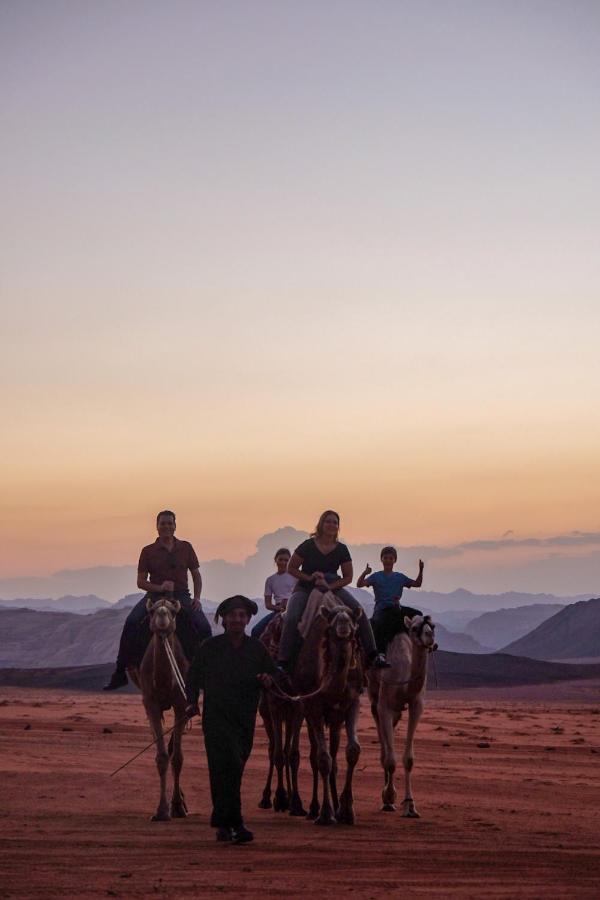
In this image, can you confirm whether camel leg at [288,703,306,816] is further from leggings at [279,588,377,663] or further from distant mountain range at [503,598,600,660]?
distant mountain range at [503,598,600,660]

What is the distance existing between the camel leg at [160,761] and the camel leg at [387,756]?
274 cm

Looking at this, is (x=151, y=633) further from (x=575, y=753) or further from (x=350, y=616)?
(x=575, y=753)

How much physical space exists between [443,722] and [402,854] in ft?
77.9

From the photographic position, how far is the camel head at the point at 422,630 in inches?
620

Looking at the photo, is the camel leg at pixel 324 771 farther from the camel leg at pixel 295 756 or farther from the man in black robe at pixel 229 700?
the man in black robe at pixel 229 700

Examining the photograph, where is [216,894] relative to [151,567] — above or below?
below

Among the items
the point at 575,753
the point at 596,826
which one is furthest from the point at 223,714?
the point at 575,753

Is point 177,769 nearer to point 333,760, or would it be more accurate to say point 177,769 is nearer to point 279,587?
point 333,760

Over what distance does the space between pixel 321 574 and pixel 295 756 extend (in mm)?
2460

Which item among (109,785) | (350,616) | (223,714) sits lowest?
(109,785)

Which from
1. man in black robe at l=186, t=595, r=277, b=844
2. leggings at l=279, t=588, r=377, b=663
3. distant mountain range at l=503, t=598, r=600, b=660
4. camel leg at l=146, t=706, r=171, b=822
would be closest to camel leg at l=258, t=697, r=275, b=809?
camel leg at l=146, t=706, r=171, b=822

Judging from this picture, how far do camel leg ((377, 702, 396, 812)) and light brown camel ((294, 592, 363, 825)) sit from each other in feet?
2.64

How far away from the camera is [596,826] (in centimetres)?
1419

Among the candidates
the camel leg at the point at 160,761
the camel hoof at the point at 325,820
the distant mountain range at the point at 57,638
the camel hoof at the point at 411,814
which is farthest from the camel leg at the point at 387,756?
the distant mountain range at the point at 57,638
